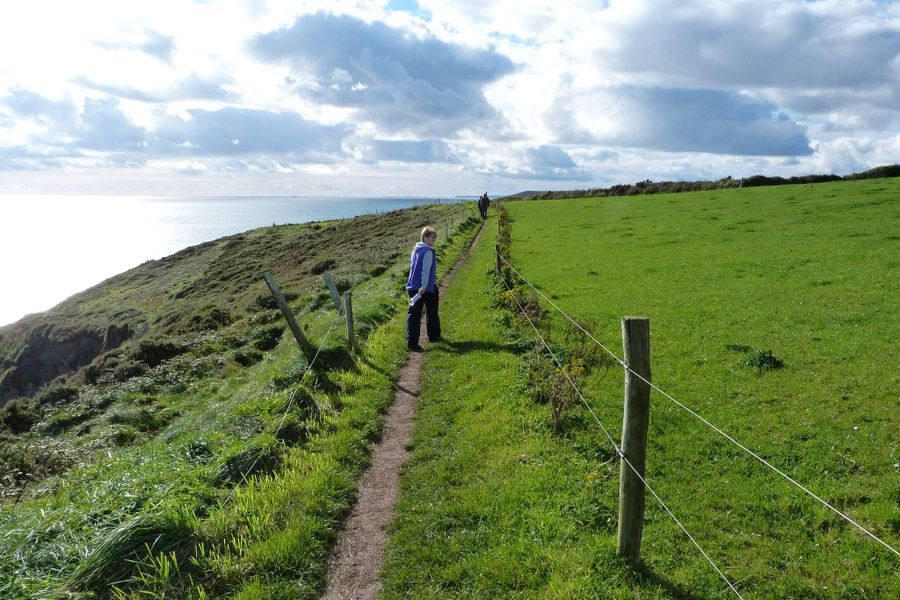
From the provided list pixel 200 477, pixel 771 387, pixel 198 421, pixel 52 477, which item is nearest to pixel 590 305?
pixel 771 387

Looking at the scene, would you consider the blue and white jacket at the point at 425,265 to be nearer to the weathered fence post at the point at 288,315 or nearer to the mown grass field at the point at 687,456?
the mown grass field at the point at 687,456

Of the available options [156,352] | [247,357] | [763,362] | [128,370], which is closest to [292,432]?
[763,362]

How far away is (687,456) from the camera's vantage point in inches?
324

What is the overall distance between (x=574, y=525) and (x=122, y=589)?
481 centimetres

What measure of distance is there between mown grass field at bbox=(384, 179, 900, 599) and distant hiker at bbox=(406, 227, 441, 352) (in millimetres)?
694

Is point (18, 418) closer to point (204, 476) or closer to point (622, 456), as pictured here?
point (204, 476)

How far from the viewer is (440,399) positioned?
11219 millimetres

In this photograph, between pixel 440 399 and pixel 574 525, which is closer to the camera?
pixel 574 525

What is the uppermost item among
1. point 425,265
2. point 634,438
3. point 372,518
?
point 425,265

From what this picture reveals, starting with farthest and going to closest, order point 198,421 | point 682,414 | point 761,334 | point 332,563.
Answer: point 761,334 < point 198,421 < point 682,414 < point 332,563

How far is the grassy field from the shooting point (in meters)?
5.89

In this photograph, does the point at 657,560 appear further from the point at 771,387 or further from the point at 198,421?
the point at 198,421

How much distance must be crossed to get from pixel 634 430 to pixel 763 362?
7688 millimetres

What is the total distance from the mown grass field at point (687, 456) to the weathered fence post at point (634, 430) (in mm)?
347
